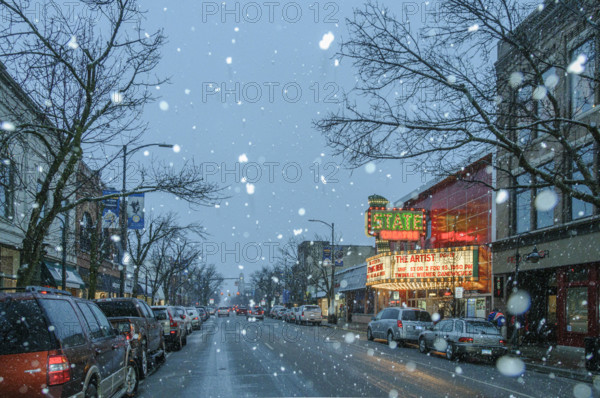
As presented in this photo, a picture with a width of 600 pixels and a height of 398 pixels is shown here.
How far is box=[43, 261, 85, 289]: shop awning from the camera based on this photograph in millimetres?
27112

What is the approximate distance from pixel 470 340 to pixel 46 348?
50.4 feet

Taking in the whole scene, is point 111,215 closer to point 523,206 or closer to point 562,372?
point 562,372

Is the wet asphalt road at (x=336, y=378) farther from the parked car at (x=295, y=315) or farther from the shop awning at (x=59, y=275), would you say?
the parked car at (x=295, y=315)

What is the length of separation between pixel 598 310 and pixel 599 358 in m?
6.90

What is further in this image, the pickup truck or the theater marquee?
the theater marquee

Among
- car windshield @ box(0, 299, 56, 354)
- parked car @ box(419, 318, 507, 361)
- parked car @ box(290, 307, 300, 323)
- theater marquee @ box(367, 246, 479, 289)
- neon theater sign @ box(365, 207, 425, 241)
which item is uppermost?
neon theater sign @ box(365, 207, 425, 241)

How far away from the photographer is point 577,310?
76.0 ft

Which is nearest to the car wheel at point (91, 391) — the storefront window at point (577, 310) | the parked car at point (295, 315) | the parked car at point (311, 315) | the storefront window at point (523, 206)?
the storefront window at point (577, 310)

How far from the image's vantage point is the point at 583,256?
867 inches

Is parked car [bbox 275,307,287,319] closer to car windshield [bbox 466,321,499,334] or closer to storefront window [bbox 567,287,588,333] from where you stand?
storefront window [bbox 567,287,588,333]

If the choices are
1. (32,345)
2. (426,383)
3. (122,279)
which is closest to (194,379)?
(426,383)

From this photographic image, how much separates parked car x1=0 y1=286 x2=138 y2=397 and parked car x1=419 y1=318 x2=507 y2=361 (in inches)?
543

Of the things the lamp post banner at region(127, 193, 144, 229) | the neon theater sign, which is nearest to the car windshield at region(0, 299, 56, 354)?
the lamp post banner at region(127, 193, 144, 229)

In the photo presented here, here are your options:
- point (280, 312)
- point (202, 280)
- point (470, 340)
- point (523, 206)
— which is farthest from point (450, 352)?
point (202, 280)
